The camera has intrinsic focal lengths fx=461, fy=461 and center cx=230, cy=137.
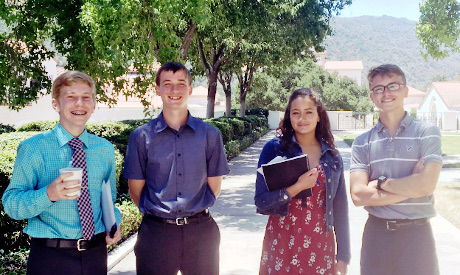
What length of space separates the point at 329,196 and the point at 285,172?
36cm

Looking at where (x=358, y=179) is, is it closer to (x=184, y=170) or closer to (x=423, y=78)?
(x=184, y=170)

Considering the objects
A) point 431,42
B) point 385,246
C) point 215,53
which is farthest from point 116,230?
point 215,53

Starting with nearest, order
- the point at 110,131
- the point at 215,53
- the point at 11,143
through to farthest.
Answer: the point at 11,143 < the point at 110,131 < the point at 215,53

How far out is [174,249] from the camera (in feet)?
9.76

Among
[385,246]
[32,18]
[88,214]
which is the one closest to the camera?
[88,214]

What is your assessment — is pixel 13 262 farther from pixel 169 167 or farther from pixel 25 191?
pixel 169 167

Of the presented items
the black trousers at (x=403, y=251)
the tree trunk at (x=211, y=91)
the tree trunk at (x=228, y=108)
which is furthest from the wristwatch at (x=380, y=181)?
the tree trunk at (x=228, y=108)

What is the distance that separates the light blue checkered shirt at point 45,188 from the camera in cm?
249

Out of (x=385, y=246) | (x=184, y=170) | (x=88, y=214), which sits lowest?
(x=385, y=246)

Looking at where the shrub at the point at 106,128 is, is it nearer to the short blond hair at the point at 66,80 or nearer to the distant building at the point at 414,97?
the short blond hair at the point at 66,80

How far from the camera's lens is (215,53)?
21531 mm

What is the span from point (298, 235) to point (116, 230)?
1.15 meters

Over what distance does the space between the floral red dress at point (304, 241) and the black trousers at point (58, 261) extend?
1155 millimetres

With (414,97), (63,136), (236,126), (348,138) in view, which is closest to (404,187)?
(63,136)
